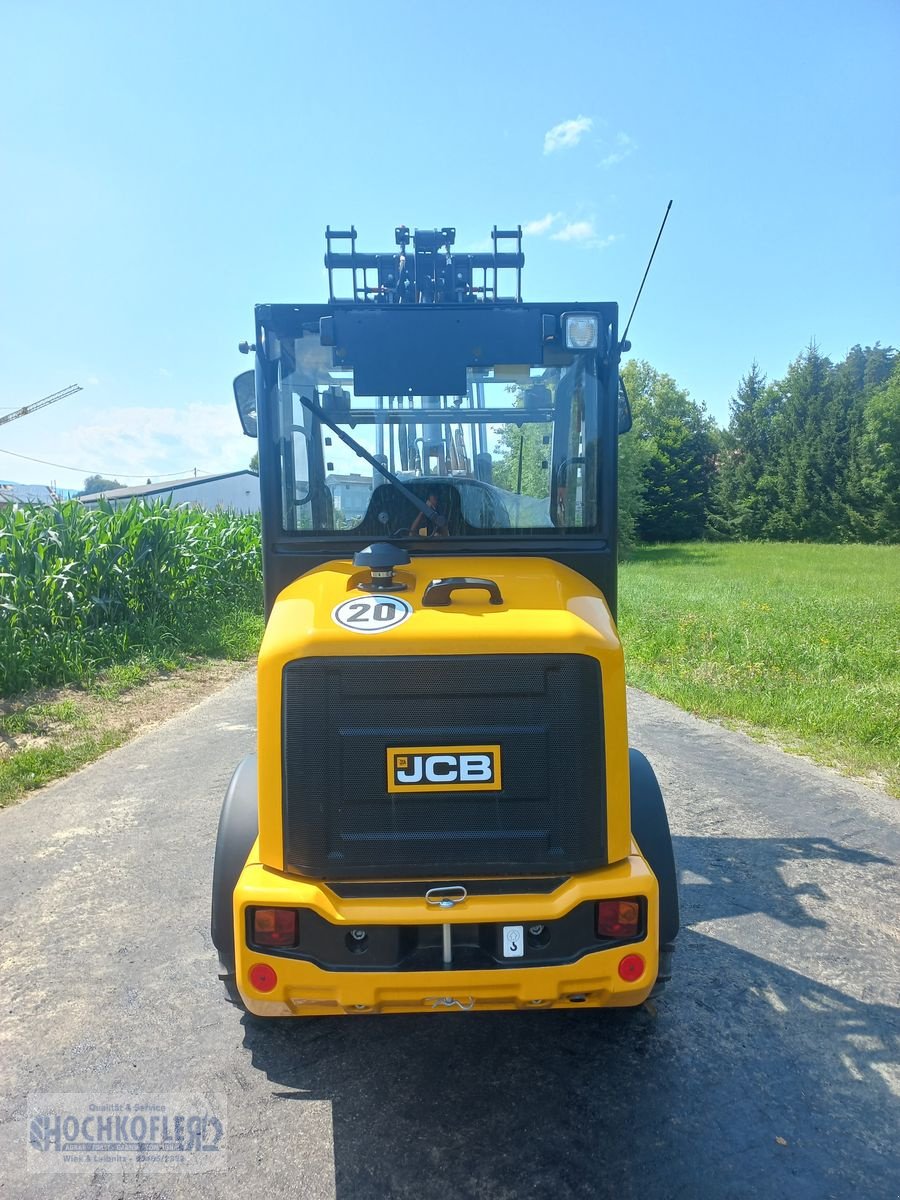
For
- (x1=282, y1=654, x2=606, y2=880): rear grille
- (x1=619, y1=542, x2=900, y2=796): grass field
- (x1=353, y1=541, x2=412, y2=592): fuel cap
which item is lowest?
(x1=619, y1=542, x2=900, y2=796): grass field

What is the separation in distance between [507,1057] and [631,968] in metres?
0.86

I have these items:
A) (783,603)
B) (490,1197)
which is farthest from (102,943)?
(783,603)

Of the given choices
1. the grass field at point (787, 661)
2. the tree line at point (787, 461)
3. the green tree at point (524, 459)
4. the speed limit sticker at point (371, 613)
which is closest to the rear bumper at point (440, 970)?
the speed limit sticker at point (371, 613)

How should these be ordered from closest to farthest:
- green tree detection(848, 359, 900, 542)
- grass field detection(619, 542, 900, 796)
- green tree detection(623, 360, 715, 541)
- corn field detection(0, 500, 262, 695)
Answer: grass field detection(619, 542, 900, 796), corn field detection(0, 500, 262, 695), green tree detection(848, 359, 900, 542), green tree detection(623, 360, 715, 541)

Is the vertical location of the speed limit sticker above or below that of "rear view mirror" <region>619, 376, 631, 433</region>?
below

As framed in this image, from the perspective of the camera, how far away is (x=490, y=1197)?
7.75ft

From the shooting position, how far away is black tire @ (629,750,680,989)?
2793 mm

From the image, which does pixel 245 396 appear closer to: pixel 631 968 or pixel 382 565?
pixel 382 565

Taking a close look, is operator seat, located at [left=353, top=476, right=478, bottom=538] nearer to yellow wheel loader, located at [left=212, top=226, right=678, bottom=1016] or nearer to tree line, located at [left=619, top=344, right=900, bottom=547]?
yellow wheel loader, located at [left=212, top=226, right=678, bottom=1016]

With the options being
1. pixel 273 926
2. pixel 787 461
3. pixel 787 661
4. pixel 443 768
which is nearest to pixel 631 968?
pixel 443 768

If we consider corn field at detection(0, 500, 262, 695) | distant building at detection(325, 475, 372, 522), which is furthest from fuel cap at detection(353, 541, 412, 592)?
corn field at detection(0, 500, 262, 695)

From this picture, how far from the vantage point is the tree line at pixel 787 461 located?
43531mm

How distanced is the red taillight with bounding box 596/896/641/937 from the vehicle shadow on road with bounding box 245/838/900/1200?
718mm

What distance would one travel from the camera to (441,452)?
3.44 meters
